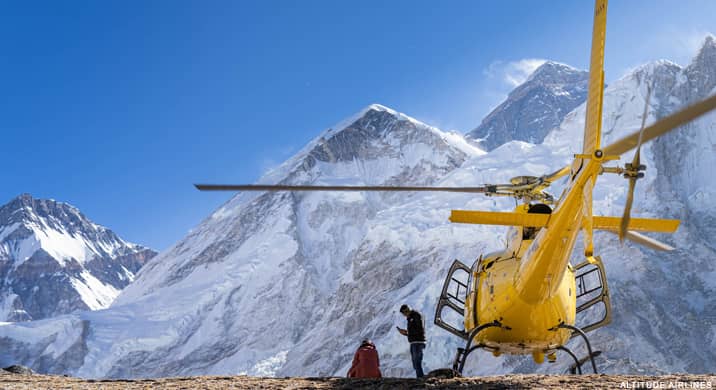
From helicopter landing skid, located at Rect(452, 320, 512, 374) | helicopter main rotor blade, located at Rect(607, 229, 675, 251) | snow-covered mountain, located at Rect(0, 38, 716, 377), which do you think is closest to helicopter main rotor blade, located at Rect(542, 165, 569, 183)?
helicopter main rotor blade, located at Rect(607, 229, 675, 251)

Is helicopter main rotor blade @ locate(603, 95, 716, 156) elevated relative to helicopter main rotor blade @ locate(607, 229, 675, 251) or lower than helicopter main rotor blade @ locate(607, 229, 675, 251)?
elevated

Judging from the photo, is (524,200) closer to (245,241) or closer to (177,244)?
(245,241)

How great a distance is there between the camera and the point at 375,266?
9188cm

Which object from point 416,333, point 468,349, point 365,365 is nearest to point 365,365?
point 365,365

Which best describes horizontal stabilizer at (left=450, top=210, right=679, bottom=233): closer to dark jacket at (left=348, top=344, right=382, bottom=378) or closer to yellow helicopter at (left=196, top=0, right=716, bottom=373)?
yellow helicopter at (left=196, top=0, right=716, bottom=373)

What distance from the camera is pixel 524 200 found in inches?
432

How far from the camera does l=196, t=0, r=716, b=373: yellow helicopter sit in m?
7.06

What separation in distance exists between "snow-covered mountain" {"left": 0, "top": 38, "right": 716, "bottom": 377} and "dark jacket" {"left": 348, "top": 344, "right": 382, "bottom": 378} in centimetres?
4412

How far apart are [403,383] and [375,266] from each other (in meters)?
85.1

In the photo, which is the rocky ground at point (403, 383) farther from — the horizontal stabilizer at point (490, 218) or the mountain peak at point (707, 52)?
the mountain peak at point (707, 52)

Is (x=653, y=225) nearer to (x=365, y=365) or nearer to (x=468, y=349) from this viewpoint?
(x=468, y=349)

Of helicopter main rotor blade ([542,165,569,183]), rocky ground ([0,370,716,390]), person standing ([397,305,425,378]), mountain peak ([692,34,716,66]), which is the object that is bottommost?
→ rocky ground ([0,370,716,390])

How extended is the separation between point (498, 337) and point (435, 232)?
242 feet

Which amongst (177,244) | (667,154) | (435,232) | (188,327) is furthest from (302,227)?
(667,154)
